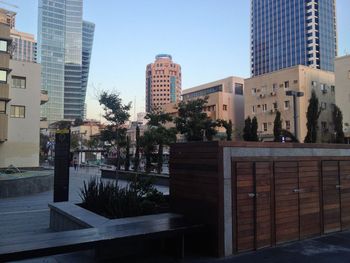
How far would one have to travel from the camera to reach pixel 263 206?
287 inches

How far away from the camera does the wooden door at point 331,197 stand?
27.8 ft

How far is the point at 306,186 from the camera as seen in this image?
8.15 meters

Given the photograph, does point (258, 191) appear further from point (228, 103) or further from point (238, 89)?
point (238, 89)

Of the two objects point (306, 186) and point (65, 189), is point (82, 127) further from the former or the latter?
point (306, 186)

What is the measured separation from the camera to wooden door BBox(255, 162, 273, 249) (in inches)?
283

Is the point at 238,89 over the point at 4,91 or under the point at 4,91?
over

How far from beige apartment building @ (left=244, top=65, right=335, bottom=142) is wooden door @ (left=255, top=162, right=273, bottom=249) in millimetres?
54427

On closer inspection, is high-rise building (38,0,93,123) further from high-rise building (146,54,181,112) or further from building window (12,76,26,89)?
building window (12,76,26,89)

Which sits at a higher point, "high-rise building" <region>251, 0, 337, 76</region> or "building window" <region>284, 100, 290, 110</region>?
"high-rise building" <region>251, 0, 337, 76</region>

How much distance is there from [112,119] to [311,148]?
14712 mm

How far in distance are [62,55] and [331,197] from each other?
310 ft

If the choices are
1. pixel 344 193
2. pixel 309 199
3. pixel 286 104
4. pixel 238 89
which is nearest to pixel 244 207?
pixel 309 199

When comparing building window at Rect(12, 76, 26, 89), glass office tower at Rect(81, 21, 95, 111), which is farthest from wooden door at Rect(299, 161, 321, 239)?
glass office tower at Rect(81, 21, 95, 111)

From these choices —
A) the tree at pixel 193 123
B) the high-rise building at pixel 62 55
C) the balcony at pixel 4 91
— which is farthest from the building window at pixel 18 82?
the high-rise building at pixel 62 55
